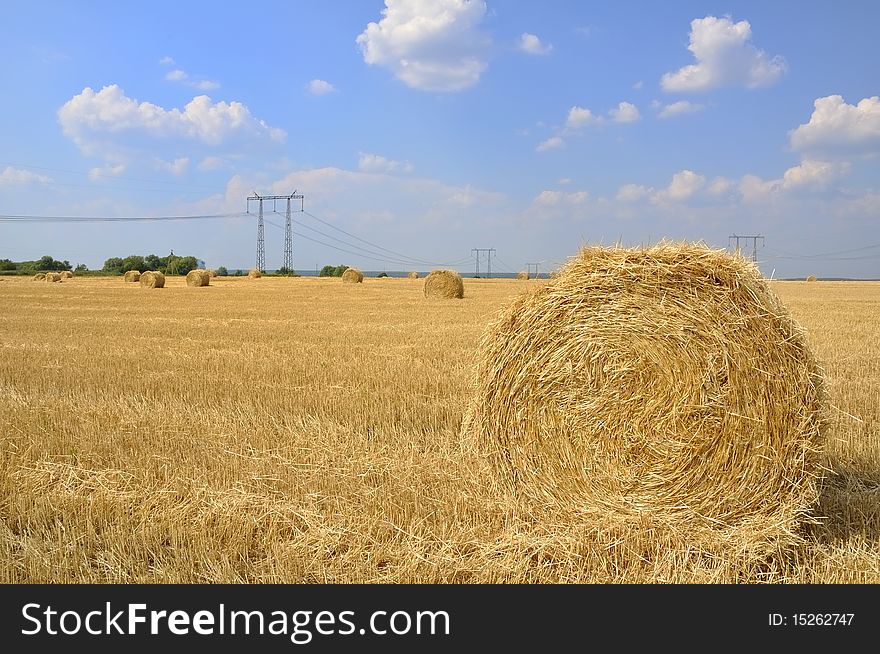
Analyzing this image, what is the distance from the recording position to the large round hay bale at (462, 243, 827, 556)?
4121 mm

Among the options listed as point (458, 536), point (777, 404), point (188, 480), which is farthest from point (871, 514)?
point (188, 480)

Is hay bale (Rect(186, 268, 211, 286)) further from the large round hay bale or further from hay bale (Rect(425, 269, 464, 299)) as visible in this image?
the large round hay bale

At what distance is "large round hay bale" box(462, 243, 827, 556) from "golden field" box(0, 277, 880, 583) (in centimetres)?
26

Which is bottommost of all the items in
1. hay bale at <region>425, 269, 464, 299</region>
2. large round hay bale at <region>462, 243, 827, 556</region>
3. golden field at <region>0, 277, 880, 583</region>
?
golden field at <region>0, 277, 880, 583</region>

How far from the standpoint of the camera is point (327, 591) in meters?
3.48

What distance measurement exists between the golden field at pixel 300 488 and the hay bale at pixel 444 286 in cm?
1929

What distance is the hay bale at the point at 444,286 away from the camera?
1152 inches

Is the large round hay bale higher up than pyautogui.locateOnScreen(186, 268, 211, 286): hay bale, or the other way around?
pyautogui.locateOnScreen(186, 268, 211, 286): hay bale

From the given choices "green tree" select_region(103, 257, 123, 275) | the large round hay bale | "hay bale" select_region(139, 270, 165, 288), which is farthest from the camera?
"green tree" select_region(103, 257, 123, 275)

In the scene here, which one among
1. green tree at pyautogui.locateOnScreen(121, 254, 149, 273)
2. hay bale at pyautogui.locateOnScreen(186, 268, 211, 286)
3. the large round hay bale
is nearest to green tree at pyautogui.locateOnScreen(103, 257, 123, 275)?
green tree at pyautogui.locateOnScreen(121, 254, 149, 273)

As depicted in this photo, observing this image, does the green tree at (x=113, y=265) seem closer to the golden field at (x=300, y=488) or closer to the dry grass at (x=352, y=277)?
the dry grass at (x=352, y=277)

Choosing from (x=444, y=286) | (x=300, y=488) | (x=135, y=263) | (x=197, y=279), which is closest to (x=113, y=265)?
(x=135, y=263)

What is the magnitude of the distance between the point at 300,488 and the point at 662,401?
262 cm

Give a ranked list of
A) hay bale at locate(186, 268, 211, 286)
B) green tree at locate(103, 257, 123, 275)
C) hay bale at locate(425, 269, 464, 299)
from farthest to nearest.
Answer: green tree at locate(103, 257, 123, 275) < hay bale at locate(186, 268, 211, 286) < hay bale at locate(425, 269, 464, 299)
